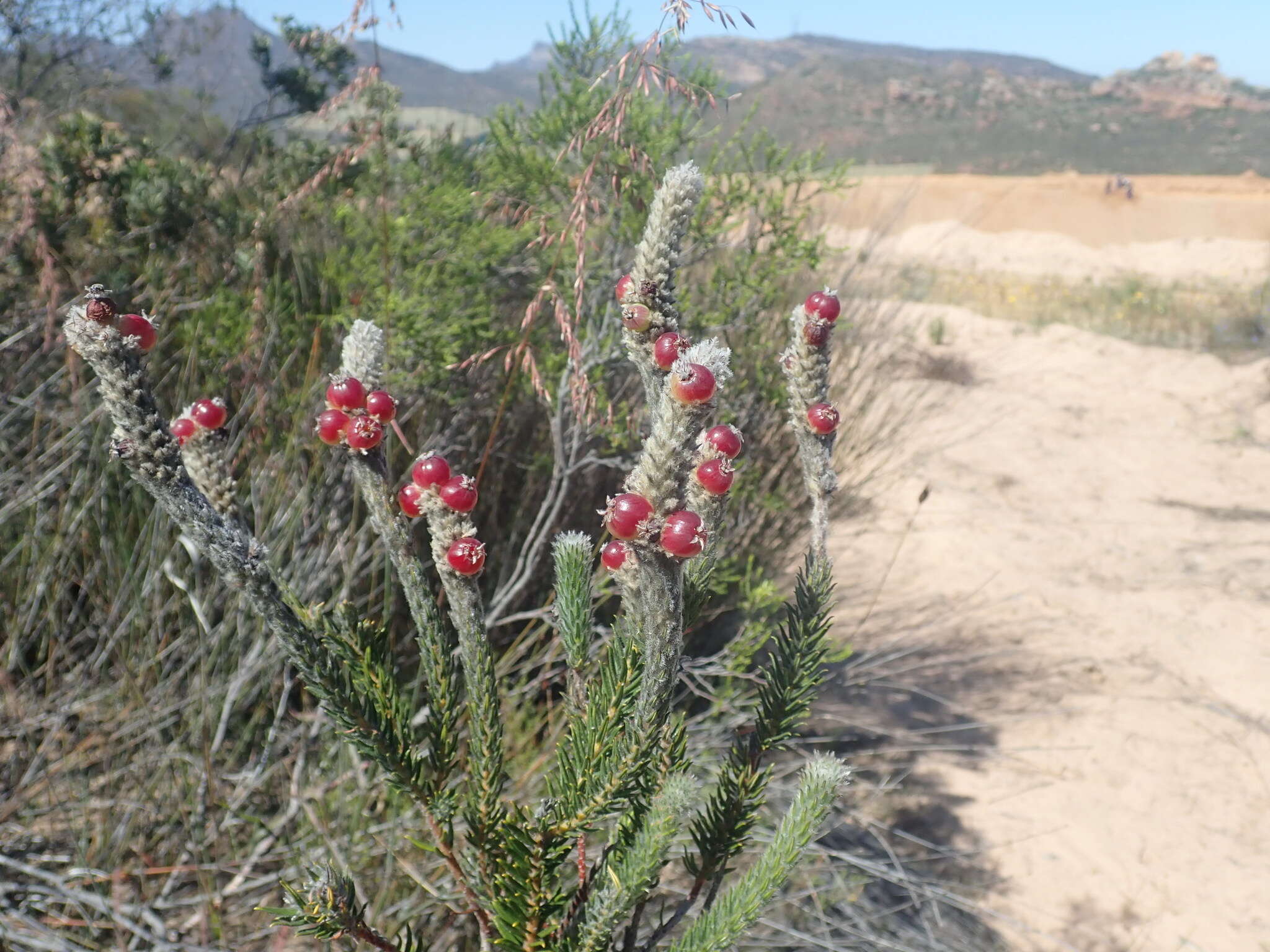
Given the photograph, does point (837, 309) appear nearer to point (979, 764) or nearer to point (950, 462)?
point (979, 764)

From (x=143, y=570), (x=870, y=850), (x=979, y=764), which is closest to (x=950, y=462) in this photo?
(x=979, y=764)

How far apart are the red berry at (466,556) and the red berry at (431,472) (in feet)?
0.27

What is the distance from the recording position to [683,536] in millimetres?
839

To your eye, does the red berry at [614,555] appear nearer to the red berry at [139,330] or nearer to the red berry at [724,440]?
the red berry at [724,440]

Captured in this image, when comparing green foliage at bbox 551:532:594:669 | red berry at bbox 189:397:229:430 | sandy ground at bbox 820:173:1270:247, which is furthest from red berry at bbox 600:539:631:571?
sandy ground at bbox 820:173:1270:247

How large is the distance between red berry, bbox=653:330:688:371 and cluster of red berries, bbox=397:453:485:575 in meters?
0.29

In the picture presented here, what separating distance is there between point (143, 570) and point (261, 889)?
41.4 inches

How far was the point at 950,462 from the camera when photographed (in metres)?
6.82

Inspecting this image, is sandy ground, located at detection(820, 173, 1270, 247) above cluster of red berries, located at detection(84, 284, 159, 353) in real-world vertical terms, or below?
above

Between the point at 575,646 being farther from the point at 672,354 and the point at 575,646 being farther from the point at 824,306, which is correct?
the point at 824,306

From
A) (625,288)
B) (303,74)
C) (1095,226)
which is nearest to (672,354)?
(625,288)

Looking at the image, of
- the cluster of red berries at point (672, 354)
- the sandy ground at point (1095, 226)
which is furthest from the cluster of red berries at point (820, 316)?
the sandy ground at point (1095, 226)

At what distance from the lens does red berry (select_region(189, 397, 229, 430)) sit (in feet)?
3.58

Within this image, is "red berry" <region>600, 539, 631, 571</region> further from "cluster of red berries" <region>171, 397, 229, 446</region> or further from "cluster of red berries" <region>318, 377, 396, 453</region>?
"cluster of red berries" <region>171, 397, 229, 446</region>
